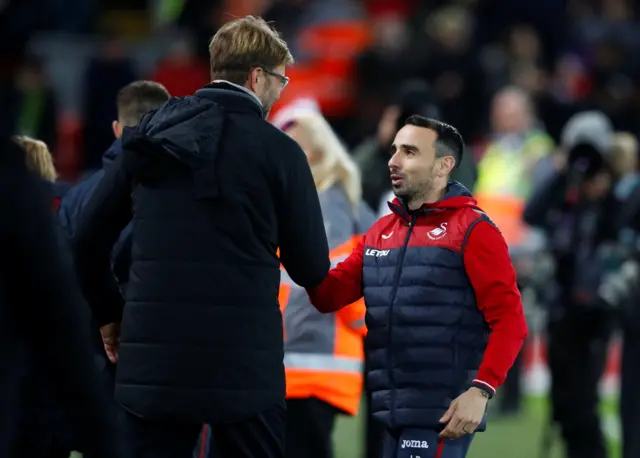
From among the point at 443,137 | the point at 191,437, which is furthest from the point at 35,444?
the point at 443,137

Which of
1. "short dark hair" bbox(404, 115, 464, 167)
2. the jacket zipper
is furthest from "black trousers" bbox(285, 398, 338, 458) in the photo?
"short dark hair" bbox(404, 115, 464, 167)

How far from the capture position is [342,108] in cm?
1554

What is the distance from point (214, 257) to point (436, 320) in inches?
33.6

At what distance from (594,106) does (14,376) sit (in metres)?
11.3

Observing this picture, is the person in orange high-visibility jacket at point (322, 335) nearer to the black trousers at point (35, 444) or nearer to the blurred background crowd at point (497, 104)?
the blurred background crowd at point (497, 104)

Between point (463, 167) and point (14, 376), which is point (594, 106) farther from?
point (14, 376)

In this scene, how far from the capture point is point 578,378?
8.30 meters

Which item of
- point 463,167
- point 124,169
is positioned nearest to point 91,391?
point 124,169

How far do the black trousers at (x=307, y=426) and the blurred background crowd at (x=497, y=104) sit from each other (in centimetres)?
172

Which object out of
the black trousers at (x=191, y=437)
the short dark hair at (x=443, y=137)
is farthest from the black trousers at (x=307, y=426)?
the black trousers at (x=191, y=437)

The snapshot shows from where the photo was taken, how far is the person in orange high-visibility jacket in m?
6.39

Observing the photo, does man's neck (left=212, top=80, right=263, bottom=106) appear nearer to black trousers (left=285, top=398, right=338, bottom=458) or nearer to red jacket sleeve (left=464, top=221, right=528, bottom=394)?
red jacket sleeve (left=464, top=221, right=528, bottom=394)

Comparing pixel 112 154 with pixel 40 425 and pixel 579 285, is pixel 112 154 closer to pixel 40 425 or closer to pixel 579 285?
pixel 40 425

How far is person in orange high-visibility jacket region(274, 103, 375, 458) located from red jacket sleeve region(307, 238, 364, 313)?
824 millimetres
